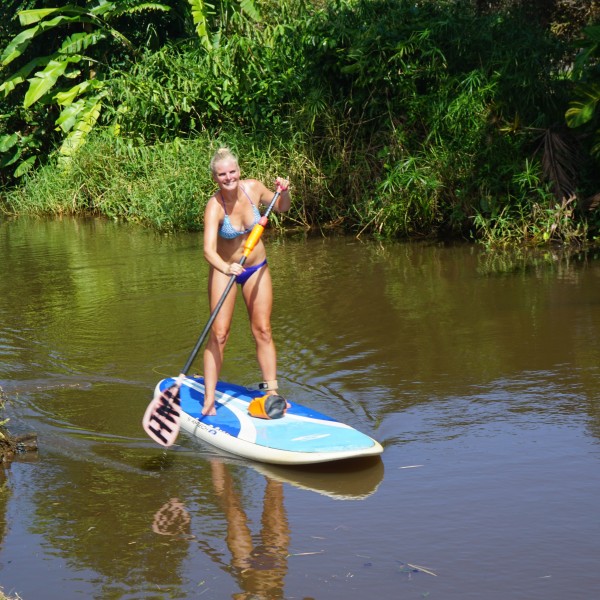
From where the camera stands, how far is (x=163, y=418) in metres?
5.76

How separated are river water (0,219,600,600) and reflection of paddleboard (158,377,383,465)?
4.0 inches

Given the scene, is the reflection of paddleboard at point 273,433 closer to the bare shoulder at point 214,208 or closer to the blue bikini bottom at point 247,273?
the blue bikini bottom at point 247,273

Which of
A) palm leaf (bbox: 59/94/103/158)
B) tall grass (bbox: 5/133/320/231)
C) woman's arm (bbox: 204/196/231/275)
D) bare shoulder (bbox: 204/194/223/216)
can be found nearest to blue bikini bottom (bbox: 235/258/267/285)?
woman's arm (bbox: 204/196/231/275)

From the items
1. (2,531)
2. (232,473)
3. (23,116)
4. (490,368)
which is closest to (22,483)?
(2,531)

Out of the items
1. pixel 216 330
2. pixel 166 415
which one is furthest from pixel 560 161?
A: pixel 166 415

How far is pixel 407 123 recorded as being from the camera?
13.2m

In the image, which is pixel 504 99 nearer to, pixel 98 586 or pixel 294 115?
pixel 294 115

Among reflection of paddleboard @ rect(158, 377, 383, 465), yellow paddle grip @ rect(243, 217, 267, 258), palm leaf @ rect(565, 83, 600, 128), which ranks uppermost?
palm leaf @ rect(565, 83, 600, 128)

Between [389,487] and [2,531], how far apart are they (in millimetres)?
1828

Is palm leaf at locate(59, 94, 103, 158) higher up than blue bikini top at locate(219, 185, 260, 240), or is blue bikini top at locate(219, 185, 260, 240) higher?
palm leaf at locate(59, 94, 103, 158)

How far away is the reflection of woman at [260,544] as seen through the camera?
4.06 metres

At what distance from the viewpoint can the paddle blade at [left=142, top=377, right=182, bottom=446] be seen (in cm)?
571

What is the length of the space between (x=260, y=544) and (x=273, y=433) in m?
1.19

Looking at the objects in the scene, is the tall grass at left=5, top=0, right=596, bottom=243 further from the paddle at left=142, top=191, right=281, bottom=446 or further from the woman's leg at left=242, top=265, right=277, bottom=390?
the paddle at left=142, top=191, right=281, bottom=446
